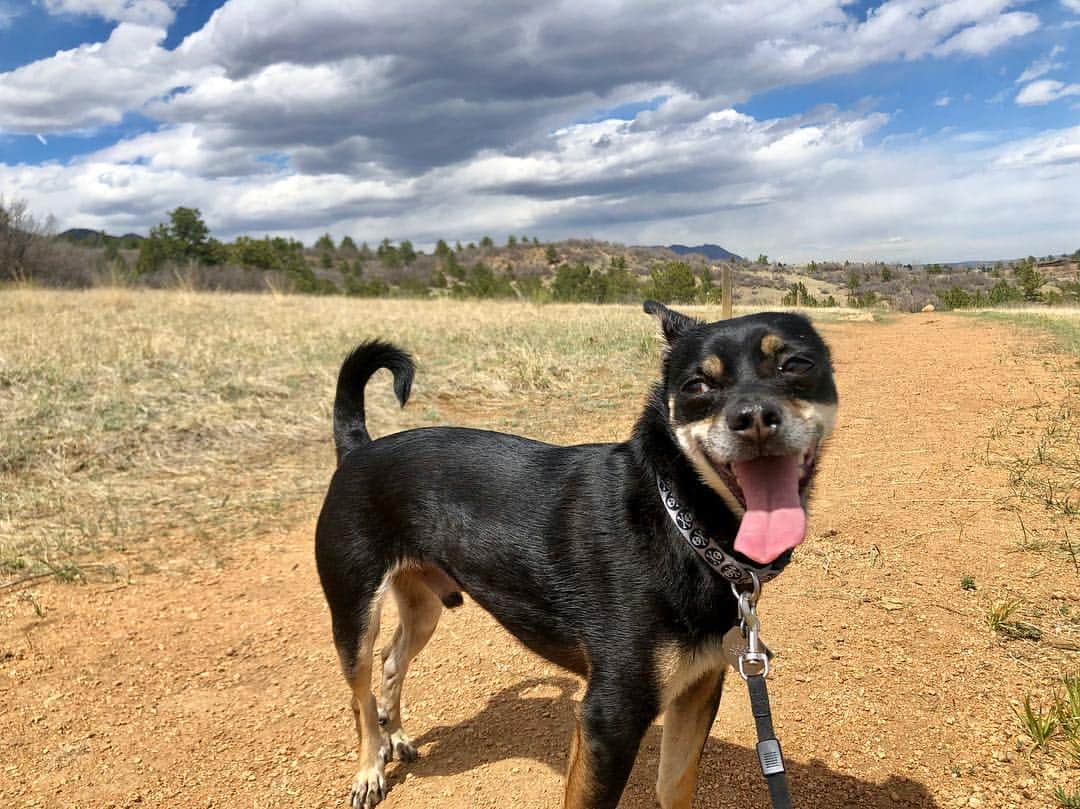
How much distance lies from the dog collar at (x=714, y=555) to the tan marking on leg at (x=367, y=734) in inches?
59.8

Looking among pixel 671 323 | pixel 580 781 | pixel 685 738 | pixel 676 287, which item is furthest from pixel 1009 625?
pixel 676 287

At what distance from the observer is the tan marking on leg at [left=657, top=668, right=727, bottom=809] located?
8.74 ft

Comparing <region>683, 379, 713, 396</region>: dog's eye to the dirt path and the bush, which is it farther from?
the bush

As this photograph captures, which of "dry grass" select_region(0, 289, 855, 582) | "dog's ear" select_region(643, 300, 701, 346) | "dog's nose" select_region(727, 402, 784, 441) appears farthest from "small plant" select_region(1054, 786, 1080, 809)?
"dry grass" select_region(0, 289, 855, 582)

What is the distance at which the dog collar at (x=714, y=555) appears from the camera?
2297 mm

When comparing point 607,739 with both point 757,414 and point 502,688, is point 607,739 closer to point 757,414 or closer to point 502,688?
point 757,414

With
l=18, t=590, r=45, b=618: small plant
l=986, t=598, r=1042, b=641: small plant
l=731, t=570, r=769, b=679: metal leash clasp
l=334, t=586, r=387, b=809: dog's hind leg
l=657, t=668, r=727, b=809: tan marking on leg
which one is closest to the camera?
l=731, t=570, r=769, b=679: metal leash clasp

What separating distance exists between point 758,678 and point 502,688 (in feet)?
6.76

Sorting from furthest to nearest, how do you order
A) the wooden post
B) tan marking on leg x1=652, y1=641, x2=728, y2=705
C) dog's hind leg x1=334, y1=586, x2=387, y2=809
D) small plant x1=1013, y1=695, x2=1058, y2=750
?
the wooden post → dog's hind leg x1=334, y1=586, x2=387, y2=809 → small plant x1=1013, y1=695, x2=1058, y2=750 → tan marking on leg x1=652, y1=641, x2=728, y2=705

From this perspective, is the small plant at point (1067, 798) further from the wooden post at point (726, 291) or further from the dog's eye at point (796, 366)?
the wooden post at point (726, 291)

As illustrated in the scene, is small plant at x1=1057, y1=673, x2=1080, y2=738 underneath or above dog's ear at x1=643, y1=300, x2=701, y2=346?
underneath

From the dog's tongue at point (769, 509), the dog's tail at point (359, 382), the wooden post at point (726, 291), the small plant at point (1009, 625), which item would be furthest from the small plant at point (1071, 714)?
the wooden post at point (726, 291)

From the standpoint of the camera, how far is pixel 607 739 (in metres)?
2.39

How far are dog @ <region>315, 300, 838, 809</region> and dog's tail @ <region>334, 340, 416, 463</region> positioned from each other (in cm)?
38
